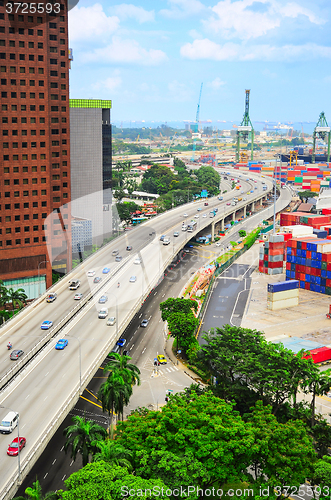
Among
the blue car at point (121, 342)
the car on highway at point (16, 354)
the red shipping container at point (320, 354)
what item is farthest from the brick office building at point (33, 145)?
the red shipping container at point (320, 354)

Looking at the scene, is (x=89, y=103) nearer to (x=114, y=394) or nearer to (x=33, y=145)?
(x=33, y=145)

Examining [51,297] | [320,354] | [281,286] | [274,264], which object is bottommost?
[320,354]

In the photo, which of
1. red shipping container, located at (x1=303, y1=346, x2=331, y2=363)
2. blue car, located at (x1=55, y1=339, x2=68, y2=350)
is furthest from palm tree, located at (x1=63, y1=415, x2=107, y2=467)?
red shipping container, located at (x1=303, y1=346, x2=331, y2=363)

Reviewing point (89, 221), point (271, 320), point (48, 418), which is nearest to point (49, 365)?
point (48, 418)

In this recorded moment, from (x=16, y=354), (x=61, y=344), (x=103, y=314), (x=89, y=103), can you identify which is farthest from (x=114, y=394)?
(x=89, y=103)

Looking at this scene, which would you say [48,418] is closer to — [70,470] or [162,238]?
[70,470]

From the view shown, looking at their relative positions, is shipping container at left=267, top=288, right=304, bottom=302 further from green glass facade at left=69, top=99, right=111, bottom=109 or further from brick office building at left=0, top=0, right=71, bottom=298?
green glass facade at left=69, top=99, right=111, bottom=109

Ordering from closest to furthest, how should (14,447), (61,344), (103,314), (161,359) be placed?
(14,447)
(61,344)
(103,314)
(161,359)
